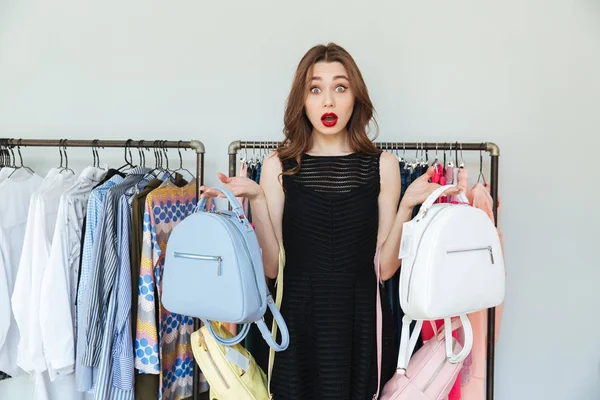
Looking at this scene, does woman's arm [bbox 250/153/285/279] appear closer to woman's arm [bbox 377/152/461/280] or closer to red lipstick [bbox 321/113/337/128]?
red lipstick [bbox 321/113/337/128]

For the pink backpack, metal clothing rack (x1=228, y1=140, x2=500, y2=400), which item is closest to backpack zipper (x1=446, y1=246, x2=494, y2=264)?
the pink backpack

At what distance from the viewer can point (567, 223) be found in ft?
7.32

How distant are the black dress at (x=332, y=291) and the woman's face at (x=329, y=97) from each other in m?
0.12

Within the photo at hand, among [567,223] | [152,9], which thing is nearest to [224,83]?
[152,9]

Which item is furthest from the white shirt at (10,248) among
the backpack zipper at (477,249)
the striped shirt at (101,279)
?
the backpack zipper at (477,249)

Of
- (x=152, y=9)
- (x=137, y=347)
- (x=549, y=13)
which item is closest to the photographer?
(x=137, y=347)

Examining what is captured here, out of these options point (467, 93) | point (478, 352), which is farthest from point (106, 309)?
point (467, 93)

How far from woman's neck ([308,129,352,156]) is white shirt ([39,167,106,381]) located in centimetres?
87

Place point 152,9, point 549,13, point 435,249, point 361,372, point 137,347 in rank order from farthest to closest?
point 152,9, point 549,13, point 137,347, point 361,372, point 435,249

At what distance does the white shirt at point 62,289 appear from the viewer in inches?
71.1

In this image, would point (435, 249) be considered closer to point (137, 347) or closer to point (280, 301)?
point (280, 301)

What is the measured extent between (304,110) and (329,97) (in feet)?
0.38

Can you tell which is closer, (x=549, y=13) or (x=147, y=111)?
(x=549, y=13)

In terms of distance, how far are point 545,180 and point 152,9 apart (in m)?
1.82
